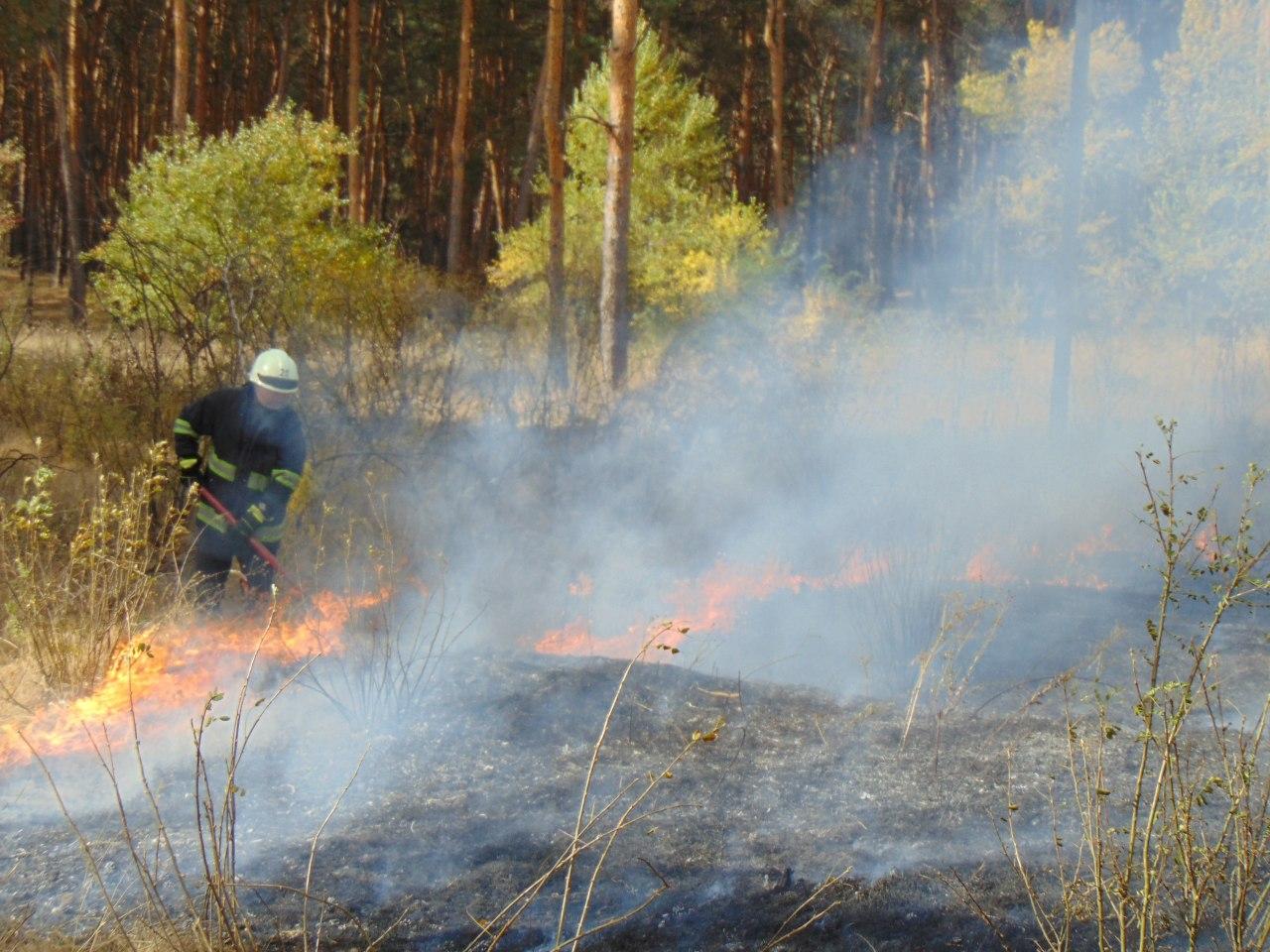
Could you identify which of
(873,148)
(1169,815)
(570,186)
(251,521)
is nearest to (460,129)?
(570,186)

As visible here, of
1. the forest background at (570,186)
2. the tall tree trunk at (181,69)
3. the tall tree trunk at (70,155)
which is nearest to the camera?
the forest background at (570,186)

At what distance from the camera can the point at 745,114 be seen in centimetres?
2731

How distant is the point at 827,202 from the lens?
117ft

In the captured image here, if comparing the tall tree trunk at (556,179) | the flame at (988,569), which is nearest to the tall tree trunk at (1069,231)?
the flame at (988,569)

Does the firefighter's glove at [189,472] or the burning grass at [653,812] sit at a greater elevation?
the firefighter's glove at [189,472]

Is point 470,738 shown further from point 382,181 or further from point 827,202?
point 827,202

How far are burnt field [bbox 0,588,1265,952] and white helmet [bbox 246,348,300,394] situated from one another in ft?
5.50

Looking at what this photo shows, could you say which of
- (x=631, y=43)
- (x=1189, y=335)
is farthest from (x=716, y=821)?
(x=1189, y=335)

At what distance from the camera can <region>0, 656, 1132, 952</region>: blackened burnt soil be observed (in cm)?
408

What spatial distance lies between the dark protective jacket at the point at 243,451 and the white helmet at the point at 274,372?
21 cm

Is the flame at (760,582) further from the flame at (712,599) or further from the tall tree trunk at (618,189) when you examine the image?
the tall tree trunk at (618,189)

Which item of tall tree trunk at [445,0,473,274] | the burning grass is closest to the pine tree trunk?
tall tree trunk at [445,0,473,274]

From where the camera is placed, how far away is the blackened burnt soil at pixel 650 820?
408 cm

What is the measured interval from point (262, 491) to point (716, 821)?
3.59 m
